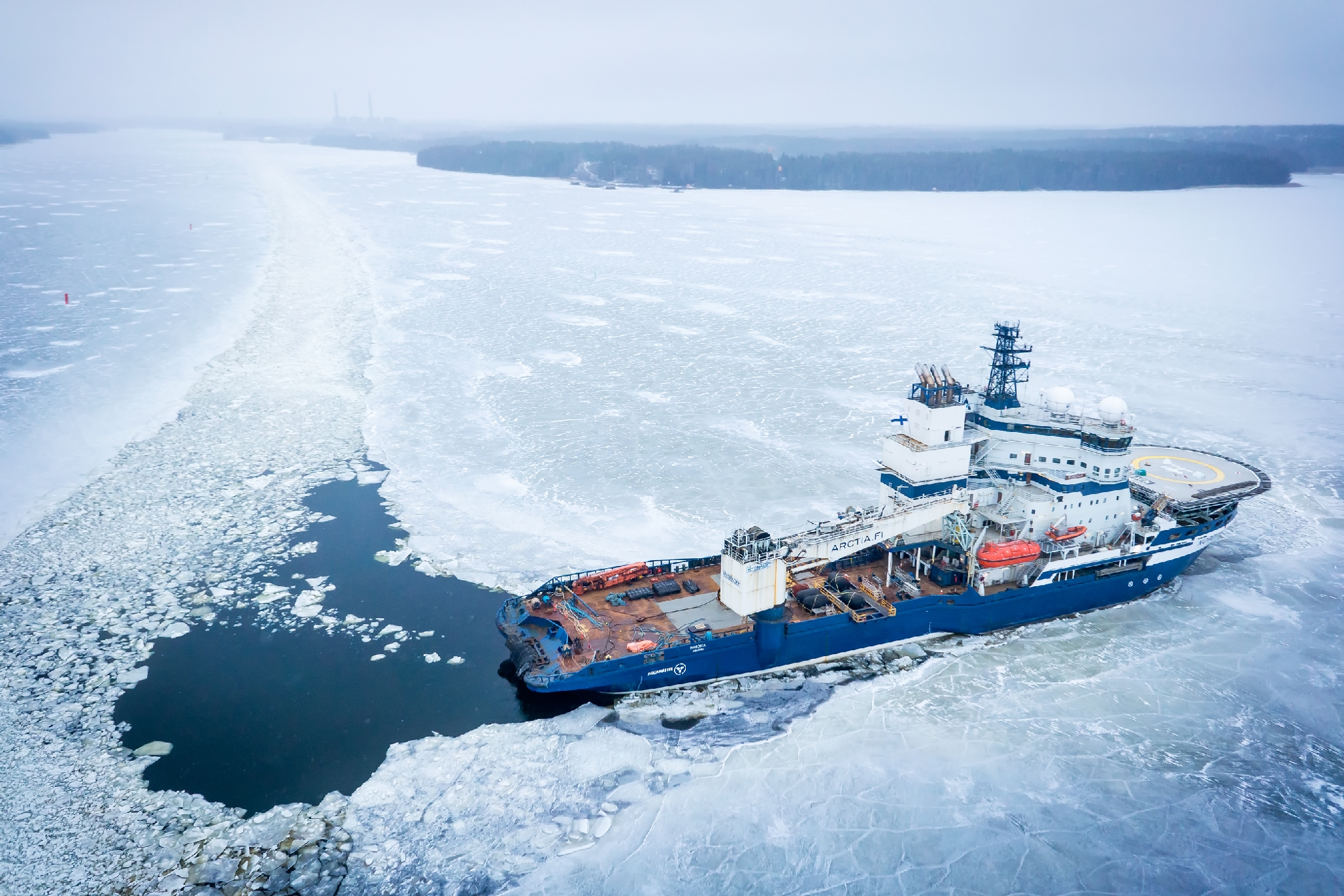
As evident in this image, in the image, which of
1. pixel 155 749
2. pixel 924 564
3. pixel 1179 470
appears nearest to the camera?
pixel 155 749

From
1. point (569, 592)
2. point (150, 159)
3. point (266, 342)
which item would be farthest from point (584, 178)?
point (569, 592)

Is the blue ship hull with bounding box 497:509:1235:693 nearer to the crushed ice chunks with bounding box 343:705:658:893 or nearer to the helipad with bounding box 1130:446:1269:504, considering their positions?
the crushed ice chunks with bounding box 343:705:658:893

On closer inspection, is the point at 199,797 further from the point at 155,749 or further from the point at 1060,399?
the point at 1060,399

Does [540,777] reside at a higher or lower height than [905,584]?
lower

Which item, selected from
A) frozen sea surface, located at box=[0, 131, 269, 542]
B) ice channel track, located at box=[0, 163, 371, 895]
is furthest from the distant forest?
ice channel track, located at box=[0, 163, 371, 895]

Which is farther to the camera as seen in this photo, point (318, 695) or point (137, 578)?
point (137, 578)

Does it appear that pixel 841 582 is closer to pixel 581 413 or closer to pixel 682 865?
pixel 682 865

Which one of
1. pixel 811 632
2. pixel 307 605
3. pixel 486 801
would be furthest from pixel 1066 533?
pixel 307 605
